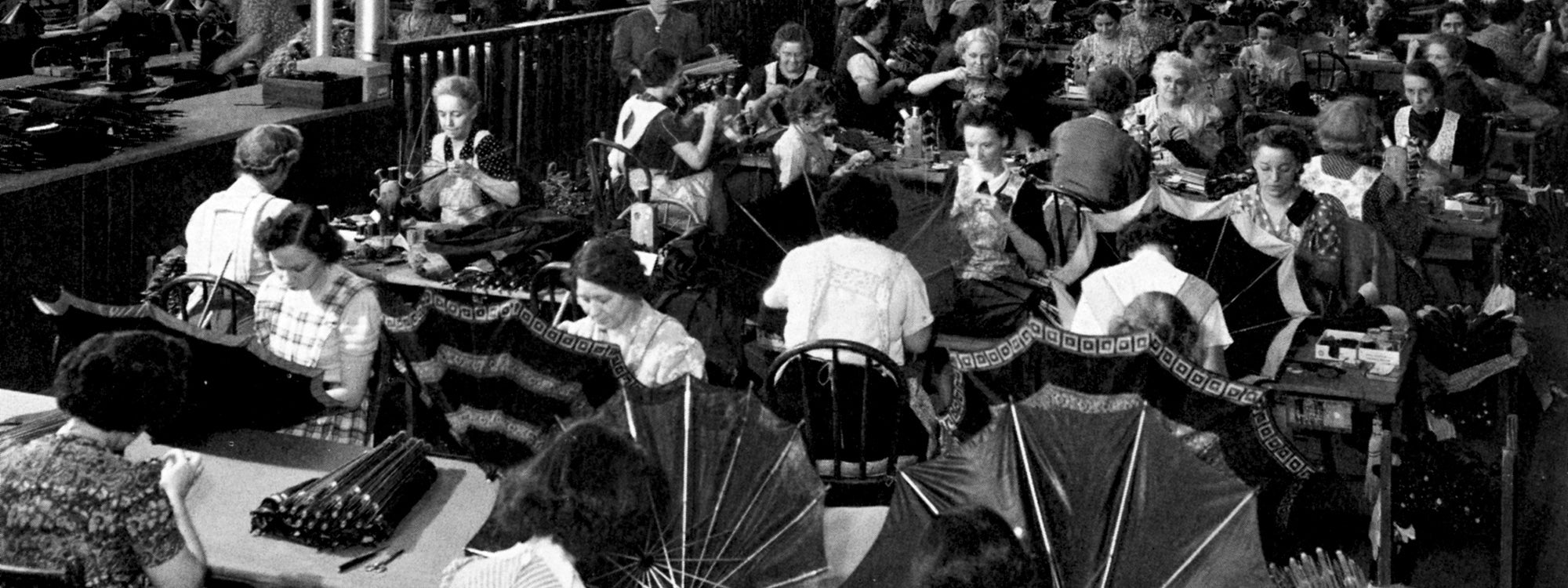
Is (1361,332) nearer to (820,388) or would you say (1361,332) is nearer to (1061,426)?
(820,388)

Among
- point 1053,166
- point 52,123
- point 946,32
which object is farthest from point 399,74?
point 946,32

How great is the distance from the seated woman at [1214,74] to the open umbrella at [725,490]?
7215 millimetres

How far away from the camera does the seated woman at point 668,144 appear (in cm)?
899

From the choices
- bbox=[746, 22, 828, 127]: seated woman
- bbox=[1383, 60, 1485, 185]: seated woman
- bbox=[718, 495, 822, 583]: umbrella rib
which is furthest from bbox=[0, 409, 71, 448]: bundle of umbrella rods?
bbox=[1383, 60, 1485, 185]: seated woman

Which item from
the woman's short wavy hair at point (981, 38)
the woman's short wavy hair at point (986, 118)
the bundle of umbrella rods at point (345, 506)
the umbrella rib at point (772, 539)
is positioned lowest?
the bundle of umbrella rods at point (345, 506)

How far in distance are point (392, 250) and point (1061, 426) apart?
→ 3.82m

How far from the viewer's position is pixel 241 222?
666 cm

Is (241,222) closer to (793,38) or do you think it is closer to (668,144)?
(668,144)

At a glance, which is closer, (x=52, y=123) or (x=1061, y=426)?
(x=1061, y=426)

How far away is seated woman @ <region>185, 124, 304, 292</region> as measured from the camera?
6.66 m

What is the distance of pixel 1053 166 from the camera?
8945 mm

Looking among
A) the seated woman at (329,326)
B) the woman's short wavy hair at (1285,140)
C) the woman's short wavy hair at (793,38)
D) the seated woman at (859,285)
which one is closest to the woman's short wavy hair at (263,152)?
the seated woman at (329,326)

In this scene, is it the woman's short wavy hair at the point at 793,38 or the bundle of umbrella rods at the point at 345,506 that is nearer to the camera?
the bundle of umbrella rods at the point at 345,506

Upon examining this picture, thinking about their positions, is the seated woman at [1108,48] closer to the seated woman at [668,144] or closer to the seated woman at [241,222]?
the seated woman at [668,144]
